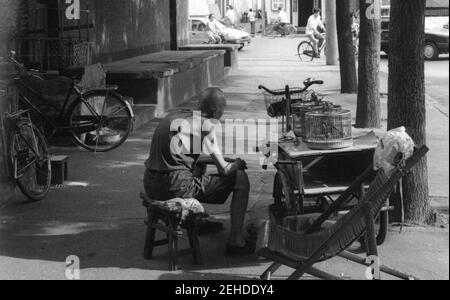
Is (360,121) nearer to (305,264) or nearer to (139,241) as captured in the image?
(139,241)

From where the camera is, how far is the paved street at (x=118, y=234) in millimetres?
5109

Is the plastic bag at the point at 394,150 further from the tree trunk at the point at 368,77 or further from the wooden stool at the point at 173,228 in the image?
the tree trunk at the point at 368,77

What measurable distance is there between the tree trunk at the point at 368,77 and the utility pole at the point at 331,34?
274 inches

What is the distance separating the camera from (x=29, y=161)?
6.95m

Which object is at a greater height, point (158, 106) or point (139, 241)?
point (158, 106)

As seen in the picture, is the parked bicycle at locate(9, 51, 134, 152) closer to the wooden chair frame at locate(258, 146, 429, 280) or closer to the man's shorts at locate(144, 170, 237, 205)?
the man's shorts at locate(144, 170, 237, 205)

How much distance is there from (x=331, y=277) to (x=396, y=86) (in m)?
2.13

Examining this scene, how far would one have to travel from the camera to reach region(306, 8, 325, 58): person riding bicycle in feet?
54.9

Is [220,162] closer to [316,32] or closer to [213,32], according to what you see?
[213,32]

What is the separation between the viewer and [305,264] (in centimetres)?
433

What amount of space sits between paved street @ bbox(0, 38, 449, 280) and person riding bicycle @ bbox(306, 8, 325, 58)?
7.42m

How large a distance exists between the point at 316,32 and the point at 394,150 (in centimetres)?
1561

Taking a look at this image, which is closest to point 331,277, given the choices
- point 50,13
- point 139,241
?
point 139,241
